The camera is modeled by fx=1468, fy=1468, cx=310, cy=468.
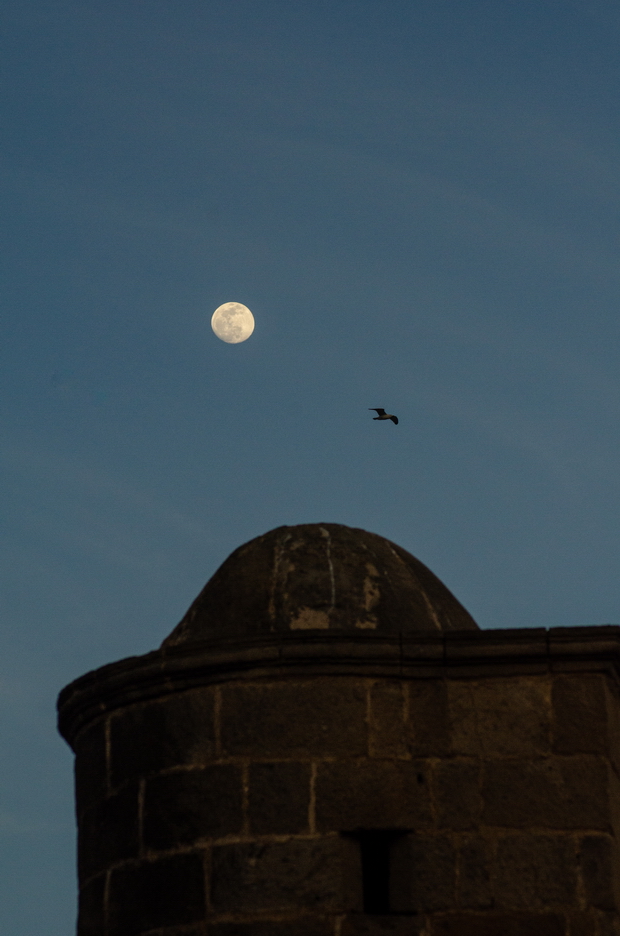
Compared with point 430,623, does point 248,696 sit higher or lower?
lower

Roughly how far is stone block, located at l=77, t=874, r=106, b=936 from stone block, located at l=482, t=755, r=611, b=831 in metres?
1.75

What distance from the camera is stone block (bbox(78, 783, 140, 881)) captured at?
21.1 feet

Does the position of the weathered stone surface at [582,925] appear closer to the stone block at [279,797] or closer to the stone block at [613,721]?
the stone block at [613,721]

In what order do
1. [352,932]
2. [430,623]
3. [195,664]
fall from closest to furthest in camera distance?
[352,932] < [195,664] < [430,623]

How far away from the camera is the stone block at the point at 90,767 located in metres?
6.71

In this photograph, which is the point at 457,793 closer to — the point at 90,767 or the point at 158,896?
the point at 158,896

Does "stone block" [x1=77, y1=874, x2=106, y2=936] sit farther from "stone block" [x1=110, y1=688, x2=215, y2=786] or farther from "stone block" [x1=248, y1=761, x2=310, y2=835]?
"stone block" [x1=248, y1=761, x2=310, y2=835]

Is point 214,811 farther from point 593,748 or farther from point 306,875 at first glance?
point 593,748

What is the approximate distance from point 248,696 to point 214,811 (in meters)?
0.50

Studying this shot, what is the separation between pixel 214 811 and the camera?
6207mm

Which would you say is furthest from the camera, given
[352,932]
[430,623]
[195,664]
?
[430,623]

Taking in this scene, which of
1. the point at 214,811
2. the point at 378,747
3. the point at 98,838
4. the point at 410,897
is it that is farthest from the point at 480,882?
the point at 98,838

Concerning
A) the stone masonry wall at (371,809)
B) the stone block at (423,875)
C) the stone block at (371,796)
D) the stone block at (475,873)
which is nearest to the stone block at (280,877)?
the stone masonry wall at (371,809)

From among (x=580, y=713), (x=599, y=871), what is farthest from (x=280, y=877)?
(x=580, y=713)
